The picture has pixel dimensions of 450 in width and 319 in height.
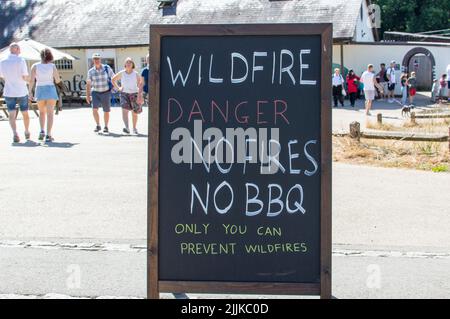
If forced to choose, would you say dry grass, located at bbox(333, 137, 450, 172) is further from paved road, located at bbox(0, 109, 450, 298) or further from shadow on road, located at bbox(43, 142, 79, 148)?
shadow on road, located at bbox(43, 142, 79, 148)

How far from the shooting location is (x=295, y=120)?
5.02 meters

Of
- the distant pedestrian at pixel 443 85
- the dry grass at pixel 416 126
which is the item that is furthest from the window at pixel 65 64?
the dry grass at pixel 416 126

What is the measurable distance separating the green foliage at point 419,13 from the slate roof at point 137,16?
64.5ft

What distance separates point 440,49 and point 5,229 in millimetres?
32432

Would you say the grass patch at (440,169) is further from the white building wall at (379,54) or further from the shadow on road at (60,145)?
the white building wall at (379,54)

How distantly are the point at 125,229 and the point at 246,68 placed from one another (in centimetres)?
313

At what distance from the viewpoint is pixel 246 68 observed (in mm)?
5066

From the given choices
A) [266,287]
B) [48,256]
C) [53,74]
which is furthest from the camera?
[53,74]

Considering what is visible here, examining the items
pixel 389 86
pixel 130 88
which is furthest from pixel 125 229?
pixel 389 86

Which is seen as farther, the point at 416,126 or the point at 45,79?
the point at 416,126

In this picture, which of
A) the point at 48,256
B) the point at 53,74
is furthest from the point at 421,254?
the point at 53,74

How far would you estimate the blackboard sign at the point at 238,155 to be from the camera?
195 inches

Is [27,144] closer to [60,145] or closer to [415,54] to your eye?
[60,145]

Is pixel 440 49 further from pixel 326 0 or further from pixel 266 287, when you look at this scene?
pixel 266 287
